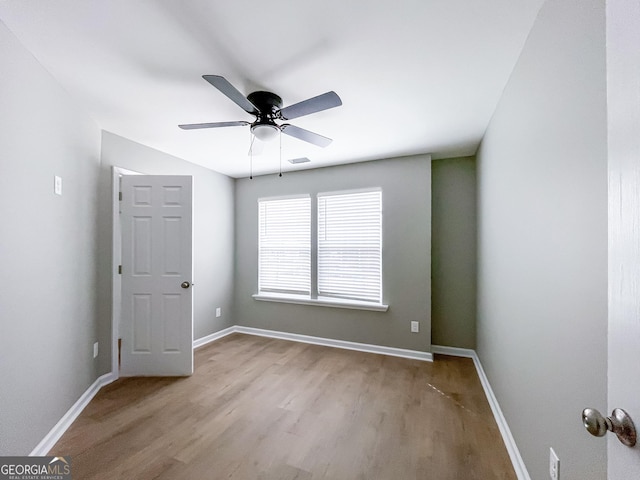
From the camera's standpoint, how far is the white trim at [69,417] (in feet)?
5.64

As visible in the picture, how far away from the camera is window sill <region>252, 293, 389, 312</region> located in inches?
136

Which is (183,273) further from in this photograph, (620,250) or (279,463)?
(620,250)

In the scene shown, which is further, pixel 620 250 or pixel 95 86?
pixel 95 86

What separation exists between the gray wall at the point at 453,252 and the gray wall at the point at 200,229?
10.3ft

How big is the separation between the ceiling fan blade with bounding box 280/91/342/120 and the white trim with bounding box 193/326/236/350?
3.28 metres

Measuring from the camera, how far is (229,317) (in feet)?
14.1

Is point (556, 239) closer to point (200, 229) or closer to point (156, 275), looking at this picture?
point (156, 275)

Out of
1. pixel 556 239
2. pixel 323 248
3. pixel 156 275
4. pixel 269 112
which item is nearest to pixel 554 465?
pixel 556 239

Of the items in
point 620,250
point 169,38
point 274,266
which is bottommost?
point 274,266

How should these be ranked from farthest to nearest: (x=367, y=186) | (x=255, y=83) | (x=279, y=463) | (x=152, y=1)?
(x=367, y=186)
(x=255, y=83)
(x=279, y=463)
(x=152, y=1)

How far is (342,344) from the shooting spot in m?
3.64

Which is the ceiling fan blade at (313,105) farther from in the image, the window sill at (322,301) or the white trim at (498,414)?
the window sill at (322,301)

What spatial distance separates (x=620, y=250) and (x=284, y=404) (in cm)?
246

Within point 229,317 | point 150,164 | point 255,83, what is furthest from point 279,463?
point 150,164
